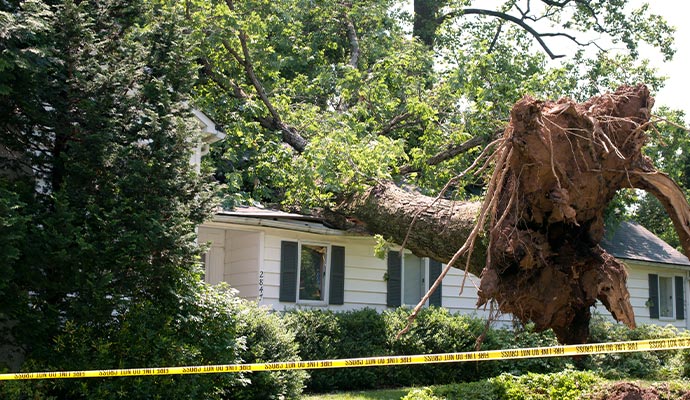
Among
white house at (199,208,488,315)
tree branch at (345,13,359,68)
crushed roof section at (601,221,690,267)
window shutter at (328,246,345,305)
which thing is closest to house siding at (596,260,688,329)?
crushed roof section at (601,221,690,267)

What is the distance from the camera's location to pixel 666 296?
846 inches

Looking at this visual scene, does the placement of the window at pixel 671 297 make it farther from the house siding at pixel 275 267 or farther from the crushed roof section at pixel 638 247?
the house siding at pixel 275 267

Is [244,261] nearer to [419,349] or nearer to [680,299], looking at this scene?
[419,349]

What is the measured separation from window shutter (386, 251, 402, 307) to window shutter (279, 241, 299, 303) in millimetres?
2294

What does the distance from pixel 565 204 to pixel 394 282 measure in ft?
30.7

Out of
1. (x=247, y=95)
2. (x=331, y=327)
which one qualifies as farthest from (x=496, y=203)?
(x=247, y=95)

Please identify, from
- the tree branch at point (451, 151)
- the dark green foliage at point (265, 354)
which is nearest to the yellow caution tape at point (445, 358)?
the dark green foliage at point (265, 354)

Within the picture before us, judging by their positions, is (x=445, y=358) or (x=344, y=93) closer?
(x=445, y=358)

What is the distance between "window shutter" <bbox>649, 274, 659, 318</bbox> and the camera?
2064 centimetres

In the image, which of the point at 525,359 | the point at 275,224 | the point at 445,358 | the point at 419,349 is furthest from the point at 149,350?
the point at 525,359

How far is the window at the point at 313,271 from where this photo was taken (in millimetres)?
14055

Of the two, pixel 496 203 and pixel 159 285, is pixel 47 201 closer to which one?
pixel 159 285

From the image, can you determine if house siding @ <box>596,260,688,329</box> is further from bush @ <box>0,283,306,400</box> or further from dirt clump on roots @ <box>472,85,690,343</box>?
dirt clump on roots @ <box>472,85,690,343</box>

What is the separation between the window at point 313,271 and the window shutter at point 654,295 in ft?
33.6
